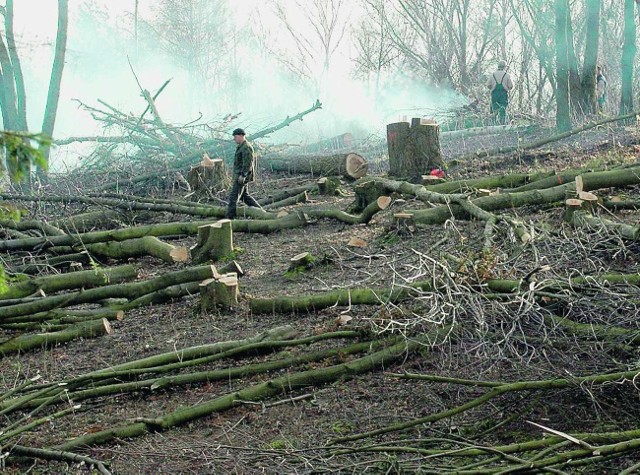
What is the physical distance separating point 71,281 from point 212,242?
2046mm

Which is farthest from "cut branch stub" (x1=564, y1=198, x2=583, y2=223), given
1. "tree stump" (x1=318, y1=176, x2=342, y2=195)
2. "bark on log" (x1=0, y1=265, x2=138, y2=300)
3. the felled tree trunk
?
the felled tree trunk

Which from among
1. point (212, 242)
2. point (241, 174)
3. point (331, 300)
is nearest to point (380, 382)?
point (331, 300)

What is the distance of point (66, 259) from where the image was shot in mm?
9789

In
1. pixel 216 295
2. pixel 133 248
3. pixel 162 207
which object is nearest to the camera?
pixel 216 295

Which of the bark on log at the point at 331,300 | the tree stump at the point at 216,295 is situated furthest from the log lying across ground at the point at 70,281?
the bark on log at the point at 331,300

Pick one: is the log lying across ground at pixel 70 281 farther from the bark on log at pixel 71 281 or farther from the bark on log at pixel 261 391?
the bark on log at pixel 261 391

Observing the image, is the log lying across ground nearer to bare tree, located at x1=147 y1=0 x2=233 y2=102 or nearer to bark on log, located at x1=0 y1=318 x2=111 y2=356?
bark on log, located at x1=0 y1=318 x2=111 y2=356

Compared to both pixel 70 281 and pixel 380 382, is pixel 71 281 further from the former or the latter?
pixel 380 382

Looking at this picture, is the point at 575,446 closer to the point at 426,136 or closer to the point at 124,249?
the point at 124,249

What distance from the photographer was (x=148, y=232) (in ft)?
35.1

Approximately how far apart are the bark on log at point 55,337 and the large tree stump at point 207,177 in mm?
6462

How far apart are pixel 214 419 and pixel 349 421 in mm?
Answer: 902

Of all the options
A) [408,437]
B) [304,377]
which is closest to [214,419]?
[304,377]

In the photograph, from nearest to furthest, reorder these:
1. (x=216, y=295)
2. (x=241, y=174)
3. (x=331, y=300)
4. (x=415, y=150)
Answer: (x=331, y=300) → (x=216, y=295) → (x=241, y=174) → (x=415, y=150)
